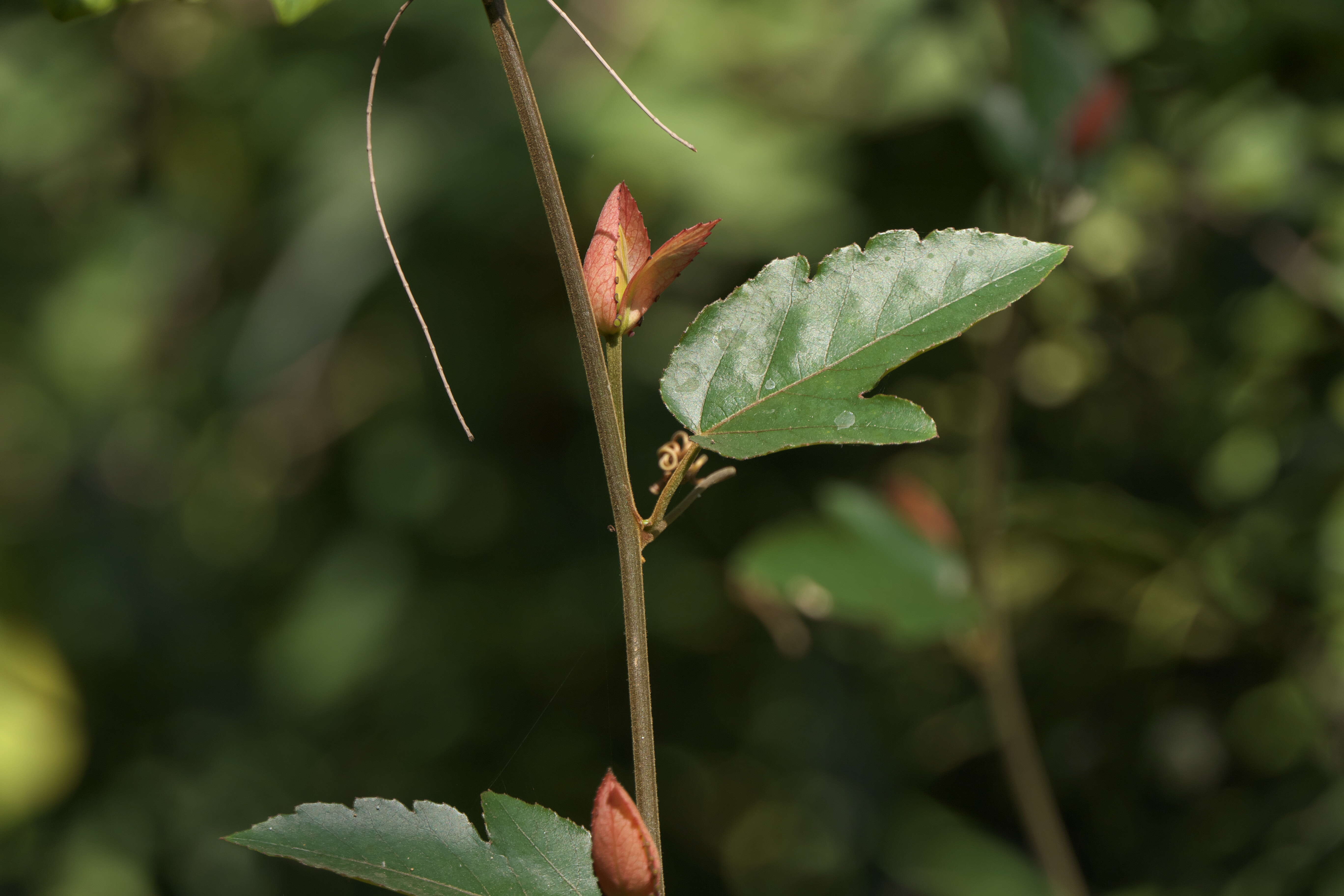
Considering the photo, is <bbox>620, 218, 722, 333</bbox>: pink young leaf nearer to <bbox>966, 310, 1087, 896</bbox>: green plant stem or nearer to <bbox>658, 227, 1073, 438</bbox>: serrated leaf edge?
<bbox>658, 227, 1073, 438</bbox>: serrated leaf edge

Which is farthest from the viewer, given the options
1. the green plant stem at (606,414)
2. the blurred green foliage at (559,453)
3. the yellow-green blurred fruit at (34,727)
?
the yellow-green blurred fruit at (34,727)

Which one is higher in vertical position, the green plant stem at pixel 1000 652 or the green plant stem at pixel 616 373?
the green plant stem at pixel 616 373

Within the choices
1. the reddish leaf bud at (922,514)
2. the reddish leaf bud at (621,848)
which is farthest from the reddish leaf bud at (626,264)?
the reddish leaf bud at (922,514)

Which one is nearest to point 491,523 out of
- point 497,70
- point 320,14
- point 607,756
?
point 607,756

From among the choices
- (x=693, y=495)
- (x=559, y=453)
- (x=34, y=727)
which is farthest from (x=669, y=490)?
(x=34, y=727)

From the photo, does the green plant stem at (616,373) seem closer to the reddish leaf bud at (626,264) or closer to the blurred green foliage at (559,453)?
the reddish leaf bud at (626,264)

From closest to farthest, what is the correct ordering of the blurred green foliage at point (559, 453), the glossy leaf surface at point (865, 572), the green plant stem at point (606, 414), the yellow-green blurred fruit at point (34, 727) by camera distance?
the green plant stem at point (606, 414), the glossy leaf surface at point (865, 572), the blurred green foliage at point (559, 453), the yellow-green blurred fruit at point (34, 727)

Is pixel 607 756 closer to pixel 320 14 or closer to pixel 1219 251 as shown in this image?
pixel 1219 251
